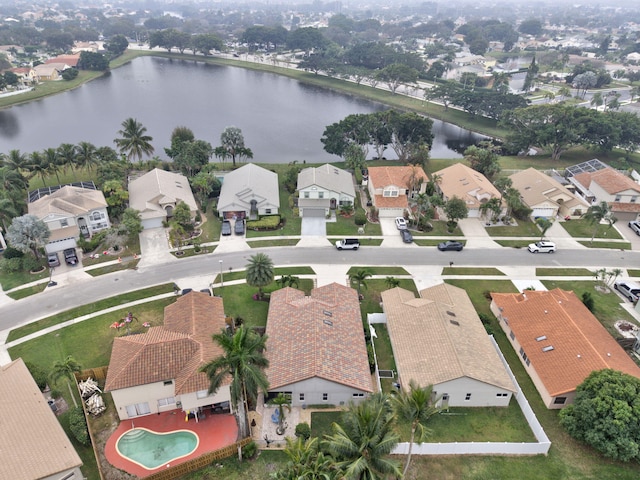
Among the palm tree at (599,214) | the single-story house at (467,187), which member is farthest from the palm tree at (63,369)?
the palm tree at (599,214)

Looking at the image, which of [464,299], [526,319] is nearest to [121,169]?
[464,299]

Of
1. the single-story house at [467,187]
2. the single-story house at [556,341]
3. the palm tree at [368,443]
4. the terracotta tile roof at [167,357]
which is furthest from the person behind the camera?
the single-story house at [467,187]

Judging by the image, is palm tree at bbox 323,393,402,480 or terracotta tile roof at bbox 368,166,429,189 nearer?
palm tree at bbox 323,393,402,480

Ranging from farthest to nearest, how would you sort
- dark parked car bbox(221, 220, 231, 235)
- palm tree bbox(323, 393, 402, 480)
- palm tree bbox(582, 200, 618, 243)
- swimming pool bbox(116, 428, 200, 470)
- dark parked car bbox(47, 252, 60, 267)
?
dark parked car bbox(221, 220, 231, 235), palm tree bbox(582, 200, 618, 243), dark parked car bbox(47, 252, 60, 267), swimming pool bbox(116, 428, 200, 470), palm tree bbox(323, 393, 402, 480)

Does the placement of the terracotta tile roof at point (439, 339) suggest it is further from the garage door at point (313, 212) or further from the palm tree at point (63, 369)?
the palm tree at point (63, 369)

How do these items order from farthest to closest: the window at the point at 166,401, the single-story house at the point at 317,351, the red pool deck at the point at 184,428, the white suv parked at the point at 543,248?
the white suv parked at the point at 543,248 < the single-story house at the point at 317,351 < the window at the point at 166,401 < the red pool deck at the point at 184,428

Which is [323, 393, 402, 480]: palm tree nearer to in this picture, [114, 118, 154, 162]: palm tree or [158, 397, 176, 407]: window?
[158, 397, 176, 407]: window

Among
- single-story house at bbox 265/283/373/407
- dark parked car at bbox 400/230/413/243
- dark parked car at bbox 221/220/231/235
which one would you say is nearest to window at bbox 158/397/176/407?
single-story house at bbox 265/283/373/407
